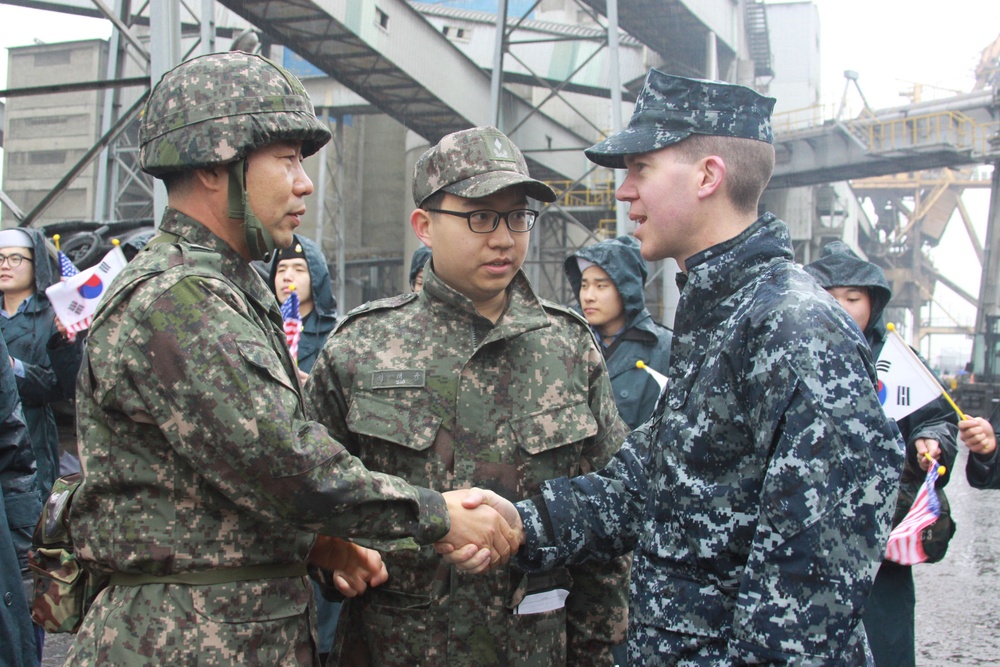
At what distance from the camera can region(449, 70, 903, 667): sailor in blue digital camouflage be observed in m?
1.58

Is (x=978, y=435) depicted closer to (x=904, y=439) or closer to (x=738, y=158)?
(x=904, y=439)

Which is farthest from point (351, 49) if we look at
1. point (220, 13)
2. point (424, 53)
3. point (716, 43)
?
point (716, 43)

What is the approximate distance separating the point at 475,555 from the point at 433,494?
0.27 meters

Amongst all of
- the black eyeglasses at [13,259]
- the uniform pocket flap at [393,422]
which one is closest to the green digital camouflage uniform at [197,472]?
the uniform pocket flap at [393,422]

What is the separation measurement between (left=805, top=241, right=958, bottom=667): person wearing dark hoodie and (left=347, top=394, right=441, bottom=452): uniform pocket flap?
1848 millimetres

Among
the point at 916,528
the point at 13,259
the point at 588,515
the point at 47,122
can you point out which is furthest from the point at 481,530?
the point at 47,122

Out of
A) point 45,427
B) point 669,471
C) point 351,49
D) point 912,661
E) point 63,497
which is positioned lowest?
point 912,661

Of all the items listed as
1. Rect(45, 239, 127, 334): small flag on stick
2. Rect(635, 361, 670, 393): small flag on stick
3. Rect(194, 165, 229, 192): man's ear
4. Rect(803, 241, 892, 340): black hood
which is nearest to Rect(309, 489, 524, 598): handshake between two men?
Rect(194, 165, 229, 192): man's ear

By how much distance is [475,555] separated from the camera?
232 cm

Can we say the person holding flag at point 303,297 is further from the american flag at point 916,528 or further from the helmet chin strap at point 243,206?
the american flag at point 916,528

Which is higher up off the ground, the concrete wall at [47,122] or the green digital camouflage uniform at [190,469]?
the concrete wall at [47,122]

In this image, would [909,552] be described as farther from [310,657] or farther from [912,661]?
[310,657]

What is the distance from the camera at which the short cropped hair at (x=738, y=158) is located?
199cm

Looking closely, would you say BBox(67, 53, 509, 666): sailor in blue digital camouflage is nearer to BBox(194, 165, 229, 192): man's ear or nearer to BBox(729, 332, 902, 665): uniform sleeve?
BBox(194, 165, 229, 192): man's ear
